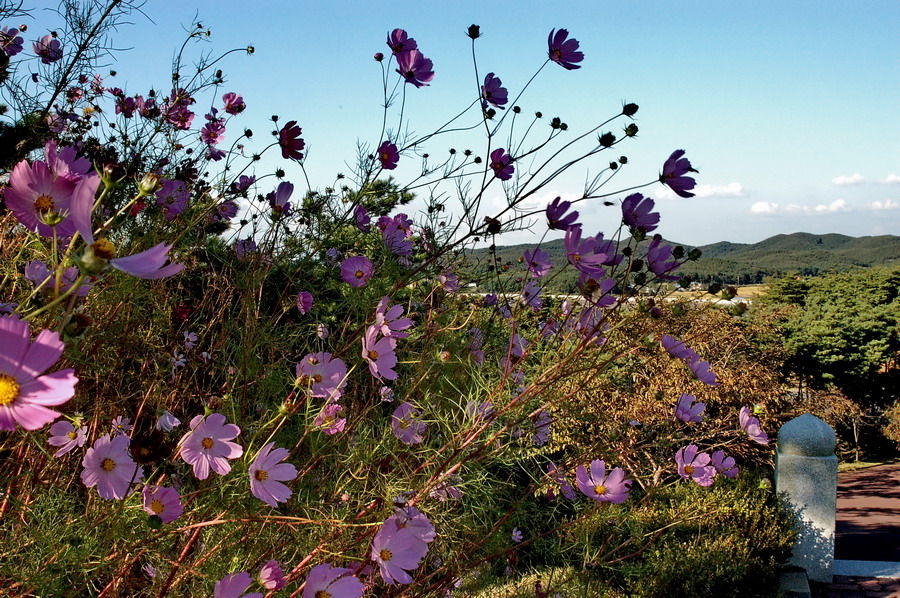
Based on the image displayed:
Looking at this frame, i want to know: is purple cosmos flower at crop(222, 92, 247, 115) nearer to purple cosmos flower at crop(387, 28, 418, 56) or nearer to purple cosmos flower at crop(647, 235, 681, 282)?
purple cosmos flower at crop(387, 28, 418, 56)

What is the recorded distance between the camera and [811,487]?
4.93 metres

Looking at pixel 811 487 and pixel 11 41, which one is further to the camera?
pixel 811 487

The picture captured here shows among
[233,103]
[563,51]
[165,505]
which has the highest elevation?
[233,103]

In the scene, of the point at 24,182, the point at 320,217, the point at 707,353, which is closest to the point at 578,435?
the point at 707,353

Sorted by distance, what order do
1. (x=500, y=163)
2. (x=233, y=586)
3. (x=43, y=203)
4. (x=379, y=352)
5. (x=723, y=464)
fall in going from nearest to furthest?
(x=43, y=203) < (x=233, y=586) < (x=379, y=352) < (x=500, y=163) < (x=723, y=464)

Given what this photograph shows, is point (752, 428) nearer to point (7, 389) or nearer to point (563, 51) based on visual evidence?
point (563, 51)

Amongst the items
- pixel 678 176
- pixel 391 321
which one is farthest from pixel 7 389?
pixel 678 176

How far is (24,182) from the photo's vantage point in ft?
2.24

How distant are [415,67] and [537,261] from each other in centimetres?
54

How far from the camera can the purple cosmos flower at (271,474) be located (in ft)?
3.14

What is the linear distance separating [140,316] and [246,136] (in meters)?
0.77

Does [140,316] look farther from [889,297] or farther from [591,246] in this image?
[889,297]

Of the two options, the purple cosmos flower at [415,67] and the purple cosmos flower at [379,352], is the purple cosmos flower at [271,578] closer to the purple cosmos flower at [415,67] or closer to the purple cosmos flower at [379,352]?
the purple cosmos flower at [379,352]

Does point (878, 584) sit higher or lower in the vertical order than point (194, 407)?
lower
